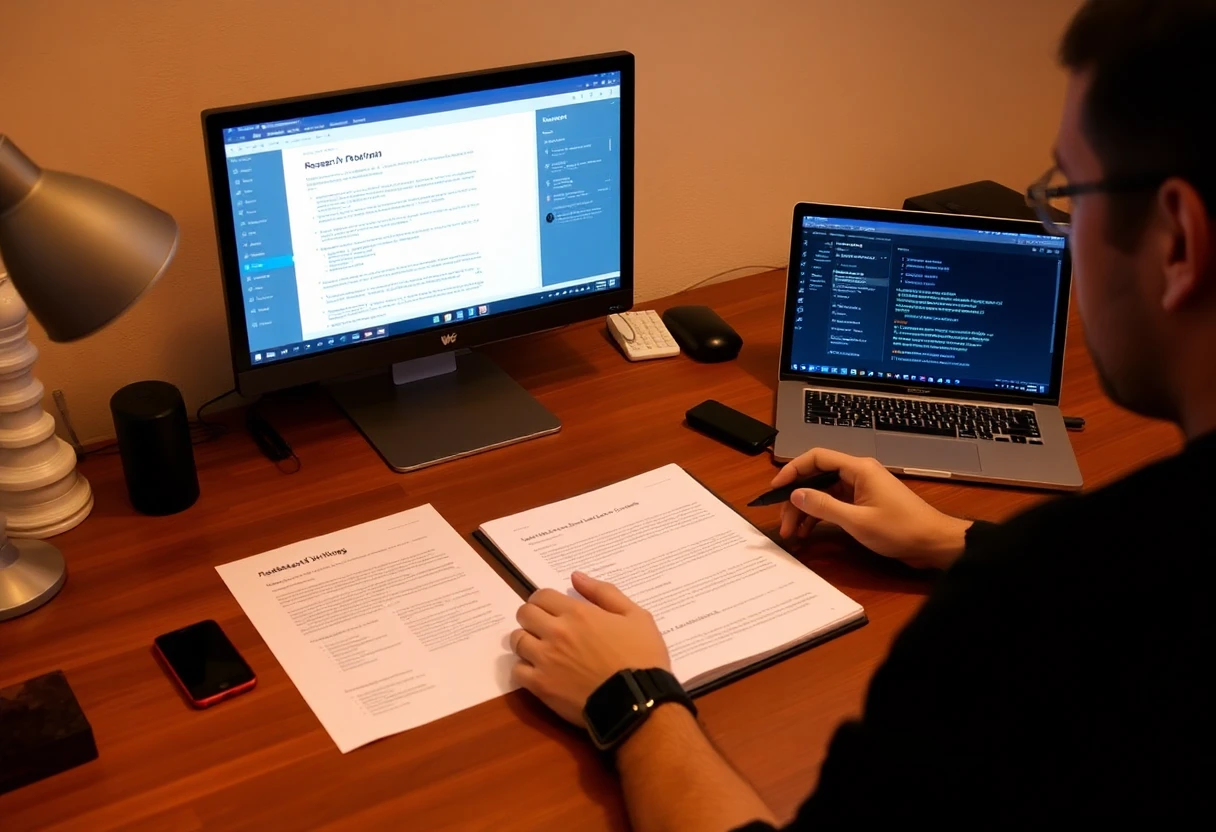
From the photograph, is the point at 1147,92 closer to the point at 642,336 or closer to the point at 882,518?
the point at 882,518

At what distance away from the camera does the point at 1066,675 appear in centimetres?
74

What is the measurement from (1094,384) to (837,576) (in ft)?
2.12

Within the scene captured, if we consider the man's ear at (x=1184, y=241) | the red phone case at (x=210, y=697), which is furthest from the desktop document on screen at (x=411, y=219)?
the man's ear at (x=1184, y=241)

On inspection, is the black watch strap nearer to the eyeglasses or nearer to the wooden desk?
the wooden desk

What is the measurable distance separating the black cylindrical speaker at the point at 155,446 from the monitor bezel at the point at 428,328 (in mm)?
98

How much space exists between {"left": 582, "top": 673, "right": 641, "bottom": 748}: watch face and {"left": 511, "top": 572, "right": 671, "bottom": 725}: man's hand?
15 mm

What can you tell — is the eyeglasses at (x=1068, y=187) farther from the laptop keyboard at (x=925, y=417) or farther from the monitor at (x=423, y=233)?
the monitor at (x=423, y=233)

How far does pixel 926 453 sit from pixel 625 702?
634mm

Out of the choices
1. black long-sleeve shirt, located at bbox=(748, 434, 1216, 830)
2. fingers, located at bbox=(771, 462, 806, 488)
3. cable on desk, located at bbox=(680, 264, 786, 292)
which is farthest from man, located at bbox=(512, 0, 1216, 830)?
cable on desk, located at bbox=(680, 264, 786, 292)

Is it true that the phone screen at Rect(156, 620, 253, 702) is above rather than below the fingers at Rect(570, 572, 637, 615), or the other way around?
below

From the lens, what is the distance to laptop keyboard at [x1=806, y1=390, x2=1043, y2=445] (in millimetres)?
1557

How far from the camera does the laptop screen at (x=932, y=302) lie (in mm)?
1585

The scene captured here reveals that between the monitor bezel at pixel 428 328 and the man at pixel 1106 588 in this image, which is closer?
the man at pixel 1106 588

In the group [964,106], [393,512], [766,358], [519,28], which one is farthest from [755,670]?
[964,106]
